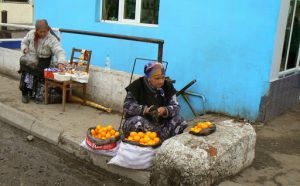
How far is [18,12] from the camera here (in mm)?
22938

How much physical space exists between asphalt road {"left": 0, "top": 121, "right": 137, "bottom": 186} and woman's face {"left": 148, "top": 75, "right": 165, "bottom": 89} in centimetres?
117

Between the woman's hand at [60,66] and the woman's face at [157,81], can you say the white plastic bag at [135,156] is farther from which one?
the woman's hand at [60,66]

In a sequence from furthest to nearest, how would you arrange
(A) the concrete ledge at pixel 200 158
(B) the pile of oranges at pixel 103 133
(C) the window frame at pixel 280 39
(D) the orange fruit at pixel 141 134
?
1. (C) the window frame at pixel 280 39
2. (B) the pile of oranges at pixel 103 133
3. (D) the orange fruit at pixel 141 134
4. (A) the concrete ledge at pixel 200 158

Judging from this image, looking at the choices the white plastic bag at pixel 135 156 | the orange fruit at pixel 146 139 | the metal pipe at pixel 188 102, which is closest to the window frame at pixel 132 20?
the metal pipe at pixel 188 102

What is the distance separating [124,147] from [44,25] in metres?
3.32

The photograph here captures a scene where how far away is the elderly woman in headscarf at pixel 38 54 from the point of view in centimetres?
680

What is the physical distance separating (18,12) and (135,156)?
2100 cm

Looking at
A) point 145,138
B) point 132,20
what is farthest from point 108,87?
point 145,138

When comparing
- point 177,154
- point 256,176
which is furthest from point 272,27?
point 177,154

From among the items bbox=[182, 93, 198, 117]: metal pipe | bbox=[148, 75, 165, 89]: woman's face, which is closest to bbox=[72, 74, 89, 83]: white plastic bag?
bbox=[182, 93, 198, 117]: metal pipe

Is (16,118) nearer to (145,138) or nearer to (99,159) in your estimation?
(99,159)

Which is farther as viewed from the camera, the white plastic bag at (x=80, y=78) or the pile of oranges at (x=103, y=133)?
the white plastic bag at (x=80, y=78)

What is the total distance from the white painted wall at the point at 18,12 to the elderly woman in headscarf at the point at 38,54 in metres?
16.9

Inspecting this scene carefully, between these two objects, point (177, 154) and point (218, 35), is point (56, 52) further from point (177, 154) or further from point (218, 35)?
point (177, 154)
